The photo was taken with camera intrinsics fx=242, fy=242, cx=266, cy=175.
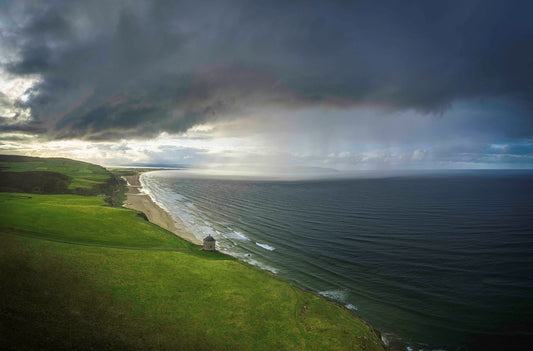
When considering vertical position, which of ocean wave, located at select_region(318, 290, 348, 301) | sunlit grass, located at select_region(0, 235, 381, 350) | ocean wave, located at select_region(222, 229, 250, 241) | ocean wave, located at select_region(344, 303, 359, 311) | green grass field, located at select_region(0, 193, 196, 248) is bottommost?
ocean wave, located at select_region(344, 303, 359, 311)

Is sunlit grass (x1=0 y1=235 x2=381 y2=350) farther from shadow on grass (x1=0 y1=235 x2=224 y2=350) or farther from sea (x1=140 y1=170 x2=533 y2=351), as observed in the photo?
sea (x1=140 y1=170 x2=533 y2=351)

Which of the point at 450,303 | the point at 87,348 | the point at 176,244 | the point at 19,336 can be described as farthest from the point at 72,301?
the point at 450,303

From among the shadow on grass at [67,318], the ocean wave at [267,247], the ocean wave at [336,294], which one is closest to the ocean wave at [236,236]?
the ocean wave at [267,247]

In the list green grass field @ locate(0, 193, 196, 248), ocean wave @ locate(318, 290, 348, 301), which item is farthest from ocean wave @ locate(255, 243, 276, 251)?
ocean wave @ locate(318, 290, 348, 301)

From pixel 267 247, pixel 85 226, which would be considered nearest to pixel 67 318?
pixel 85 226

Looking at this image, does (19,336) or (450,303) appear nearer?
(19,336)

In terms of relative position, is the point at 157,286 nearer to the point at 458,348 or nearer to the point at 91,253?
the point at 91,253

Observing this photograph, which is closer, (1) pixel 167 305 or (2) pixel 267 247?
(1) pixel 167 305

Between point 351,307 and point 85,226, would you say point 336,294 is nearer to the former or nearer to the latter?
point 351,307
